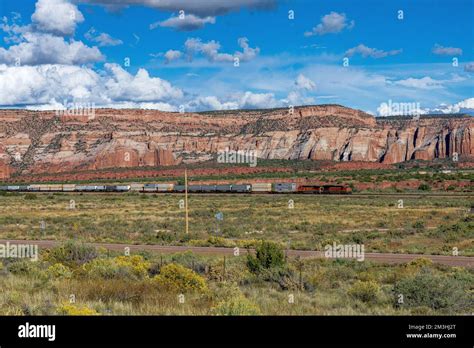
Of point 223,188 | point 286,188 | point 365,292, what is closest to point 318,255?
point 365,292

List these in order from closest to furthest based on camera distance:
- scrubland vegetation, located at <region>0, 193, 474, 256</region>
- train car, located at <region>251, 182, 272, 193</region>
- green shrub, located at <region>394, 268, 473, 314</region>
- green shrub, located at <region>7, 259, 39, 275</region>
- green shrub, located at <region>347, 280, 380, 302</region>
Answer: green shrub, located at <region>394, 268, 473, 314</region> < green shrub, located at <region>347, 280, 380, 302</region> < green shrub, located at <region>7, 259, 39, 275</region> < scrubland vegetation, located at <region>0, 193, 474, 256</region> < train car, located at <region>251, 182, 272, 193</region>

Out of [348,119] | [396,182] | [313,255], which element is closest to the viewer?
[313,255]

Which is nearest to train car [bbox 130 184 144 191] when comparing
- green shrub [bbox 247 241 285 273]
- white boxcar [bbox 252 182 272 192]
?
white boxcar [bbox 252 182 272 192]

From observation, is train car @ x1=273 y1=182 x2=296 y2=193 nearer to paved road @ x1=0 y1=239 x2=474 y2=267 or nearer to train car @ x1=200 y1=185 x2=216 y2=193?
train car @ x1=200 y1=185 x2=216 y2=193
